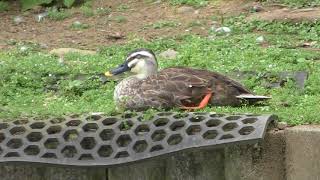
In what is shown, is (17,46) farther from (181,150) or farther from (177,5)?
(181,150)

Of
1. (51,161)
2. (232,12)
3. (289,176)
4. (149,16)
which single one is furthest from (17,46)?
(289,176)

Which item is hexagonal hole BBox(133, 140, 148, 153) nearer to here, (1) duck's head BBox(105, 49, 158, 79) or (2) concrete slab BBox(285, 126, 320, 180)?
(2) concrete slab BBox(285, 126, 320, 180)

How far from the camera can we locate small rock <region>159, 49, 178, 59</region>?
7.92 metres

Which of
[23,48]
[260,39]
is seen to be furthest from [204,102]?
[23,48]

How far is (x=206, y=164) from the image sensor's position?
204 inches

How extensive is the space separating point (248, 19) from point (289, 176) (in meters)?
4.39

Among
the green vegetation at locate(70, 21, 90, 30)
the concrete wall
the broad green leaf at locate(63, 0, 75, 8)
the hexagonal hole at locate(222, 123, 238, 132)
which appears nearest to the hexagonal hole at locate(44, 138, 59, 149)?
the concrete wall

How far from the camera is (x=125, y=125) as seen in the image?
17.2 feet

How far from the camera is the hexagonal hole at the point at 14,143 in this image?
5.28 metres

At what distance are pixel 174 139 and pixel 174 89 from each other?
655 millimetres

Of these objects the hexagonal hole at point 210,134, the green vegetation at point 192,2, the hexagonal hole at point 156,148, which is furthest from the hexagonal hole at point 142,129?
the green vegetation at point 192,2

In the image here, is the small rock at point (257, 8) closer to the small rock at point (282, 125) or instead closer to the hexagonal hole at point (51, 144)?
the small rock at point (282, 125)

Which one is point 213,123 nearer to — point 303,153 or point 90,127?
point 303,153

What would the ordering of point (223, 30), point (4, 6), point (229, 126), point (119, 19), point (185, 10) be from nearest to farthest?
point (229, 126)
point (223, 30)
point (119, 19)
point (185, 10)
point (4, 6)
